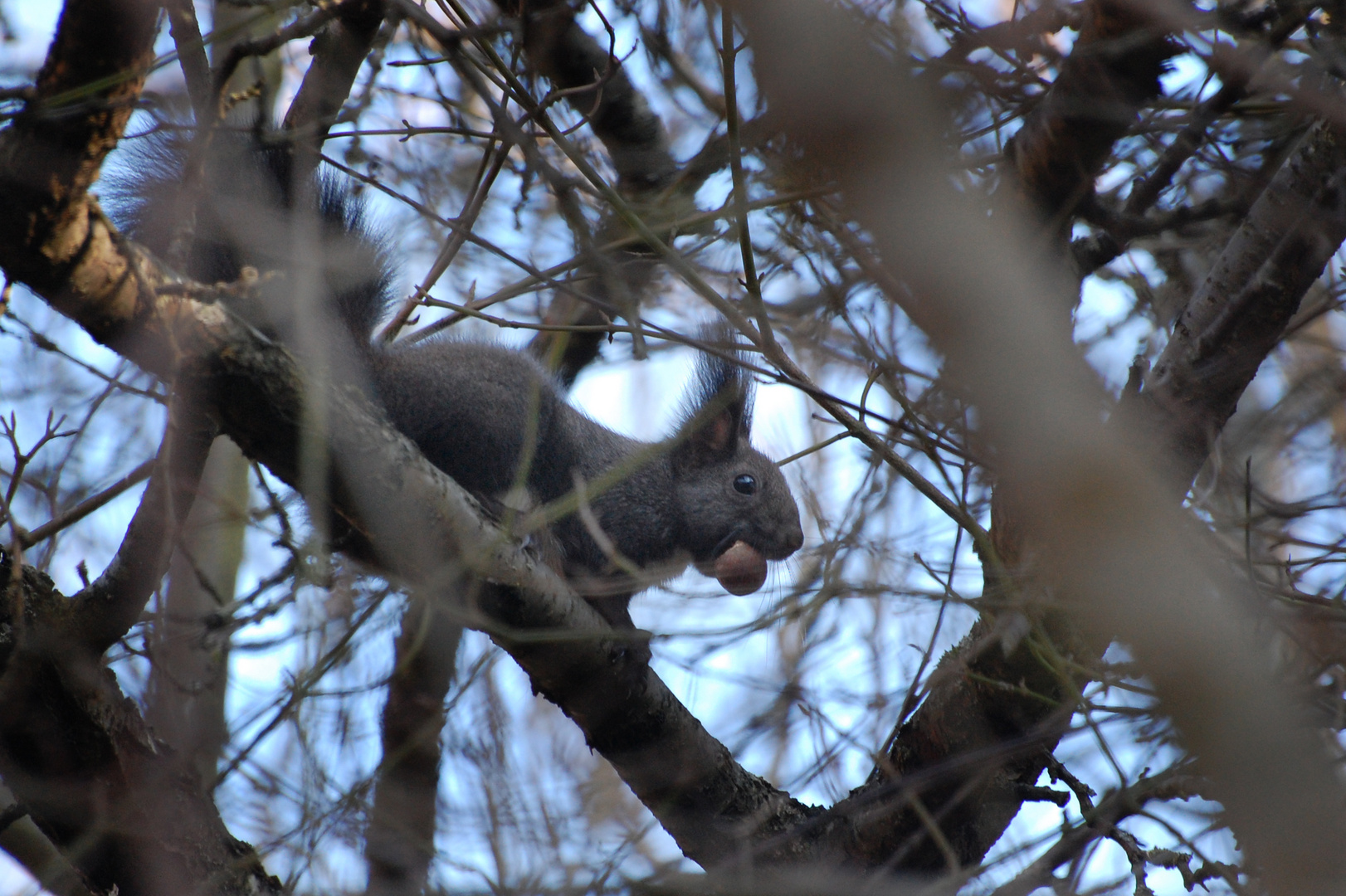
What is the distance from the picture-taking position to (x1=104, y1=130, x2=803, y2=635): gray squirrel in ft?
8.90

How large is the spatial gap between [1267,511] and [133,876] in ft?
8.96

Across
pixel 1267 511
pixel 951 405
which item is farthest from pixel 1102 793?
pixel 951 405

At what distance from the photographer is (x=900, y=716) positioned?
2.38 meters

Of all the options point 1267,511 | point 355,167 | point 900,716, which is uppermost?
point 355,167

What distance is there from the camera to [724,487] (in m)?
3.95

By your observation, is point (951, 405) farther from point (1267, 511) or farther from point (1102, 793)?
point (1102, 793)

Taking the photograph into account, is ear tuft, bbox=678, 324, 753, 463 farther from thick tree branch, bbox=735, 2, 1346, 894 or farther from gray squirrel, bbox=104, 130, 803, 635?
thick tree branch, bbox=735, 2, 1346, 894

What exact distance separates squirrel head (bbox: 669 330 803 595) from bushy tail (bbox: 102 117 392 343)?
1362 mm

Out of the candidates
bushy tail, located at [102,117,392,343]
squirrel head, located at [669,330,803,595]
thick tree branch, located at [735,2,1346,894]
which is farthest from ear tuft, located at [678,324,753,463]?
thick tree branch, located at [735,2,1346,894]

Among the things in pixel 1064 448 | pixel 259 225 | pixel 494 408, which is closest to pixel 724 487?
pixel 494 408

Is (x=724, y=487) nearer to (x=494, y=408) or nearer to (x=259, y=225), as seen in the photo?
(x=494, y=408)

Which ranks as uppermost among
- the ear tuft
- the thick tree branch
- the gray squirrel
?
the ear tuft

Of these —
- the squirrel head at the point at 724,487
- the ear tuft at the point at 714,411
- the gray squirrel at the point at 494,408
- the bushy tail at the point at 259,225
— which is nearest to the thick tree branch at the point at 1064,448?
the gray squirrel at the point at 494,408

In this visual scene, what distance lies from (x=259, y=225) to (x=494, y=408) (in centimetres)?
87
